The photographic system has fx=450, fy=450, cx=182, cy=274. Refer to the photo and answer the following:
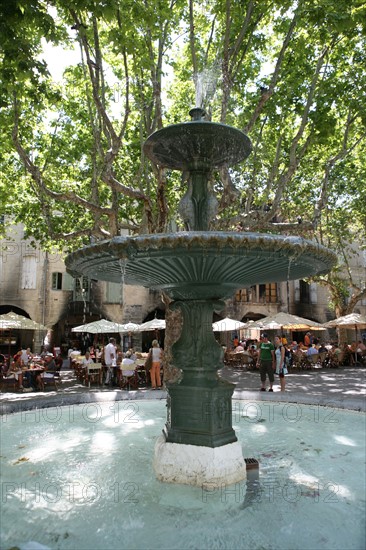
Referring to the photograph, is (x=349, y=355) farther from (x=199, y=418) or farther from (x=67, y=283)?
(x=199, y=418)

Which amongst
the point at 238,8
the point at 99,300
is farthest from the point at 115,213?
the point at 99,300

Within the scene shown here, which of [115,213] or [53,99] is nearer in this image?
[53,99]

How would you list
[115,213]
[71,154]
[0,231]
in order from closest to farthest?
[115,213], [71,154], [0,231]

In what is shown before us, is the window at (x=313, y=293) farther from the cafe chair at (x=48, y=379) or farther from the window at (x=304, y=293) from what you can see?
the cafe chair at (x=48, y=379)

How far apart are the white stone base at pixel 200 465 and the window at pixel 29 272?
74.4 ft

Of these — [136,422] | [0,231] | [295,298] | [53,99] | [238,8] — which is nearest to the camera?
Answer: [136,422]

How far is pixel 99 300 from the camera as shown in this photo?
26.2 metres

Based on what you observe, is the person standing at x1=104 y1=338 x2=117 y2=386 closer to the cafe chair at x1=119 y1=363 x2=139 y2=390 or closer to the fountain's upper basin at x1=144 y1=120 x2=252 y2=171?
the cafe chair at x1=119 y1=363 x2=139 y2=390

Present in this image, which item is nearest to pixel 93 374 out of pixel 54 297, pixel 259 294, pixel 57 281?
pixel 54 297

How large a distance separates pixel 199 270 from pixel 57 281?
2314 cm

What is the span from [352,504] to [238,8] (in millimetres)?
9593

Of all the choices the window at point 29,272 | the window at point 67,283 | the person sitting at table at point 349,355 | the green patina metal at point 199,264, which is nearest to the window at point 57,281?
the window at point 67,283

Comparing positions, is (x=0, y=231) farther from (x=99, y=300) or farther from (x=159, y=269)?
(x=159, y=269)

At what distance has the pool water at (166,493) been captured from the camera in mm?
3006
